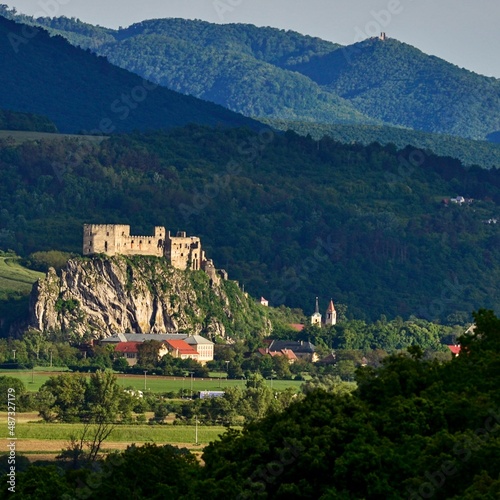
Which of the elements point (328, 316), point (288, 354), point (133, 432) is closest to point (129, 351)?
point (288, 354)

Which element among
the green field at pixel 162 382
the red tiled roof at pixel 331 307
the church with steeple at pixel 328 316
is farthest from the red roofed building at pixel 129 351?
the red tiled roof at pixel 331 307

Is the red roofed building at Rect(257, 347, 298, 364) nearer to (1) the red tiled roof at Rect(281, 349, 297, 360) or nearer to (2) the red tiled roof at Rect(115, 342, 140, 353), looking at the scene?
(1) the red tiled roof at Rect(281, 349, 297, 360)

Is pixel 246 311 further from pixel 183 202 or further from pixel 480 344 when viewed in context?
pixel 480 344

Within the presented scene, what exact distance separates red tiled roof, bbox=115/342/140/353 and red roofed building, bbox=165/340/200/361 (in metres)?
2.18

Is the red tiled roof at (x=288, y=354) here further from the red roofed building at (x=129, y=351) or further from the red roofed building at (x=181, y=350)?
the red roofed building at (x=129, y=351)

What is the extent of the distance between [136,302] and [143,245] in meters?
6.41

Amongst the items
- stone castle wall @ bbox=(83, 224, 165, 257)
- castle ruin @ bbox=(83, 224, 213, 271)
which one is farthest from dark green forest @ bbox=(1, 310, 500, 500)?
castle ruin @ bbox=(83, 224, 213, 271)

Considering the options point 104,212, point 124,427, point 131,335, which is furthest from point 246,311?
point 124,427

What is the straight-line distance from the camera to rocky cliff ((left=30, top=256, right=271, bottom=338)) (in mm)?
147000

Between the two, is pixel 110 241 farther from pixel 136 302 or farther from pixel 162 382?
pixel 162 382

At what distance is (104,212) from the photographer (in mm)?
190875

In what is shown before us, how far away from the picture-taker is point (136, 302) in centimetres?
15350

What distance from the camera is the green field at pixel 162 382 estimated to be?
115938mm

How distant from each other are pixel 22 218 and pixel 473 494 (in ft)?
473
